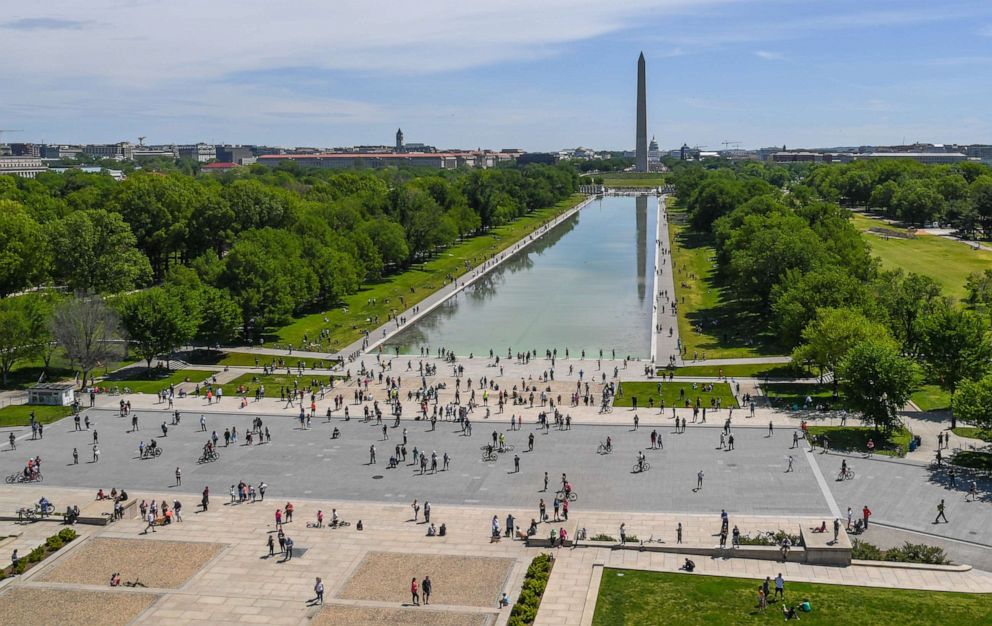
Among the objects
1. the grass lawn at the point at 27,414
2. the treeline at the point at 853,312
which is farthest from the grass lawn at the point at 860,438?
the grass lawn at the point at 27,414

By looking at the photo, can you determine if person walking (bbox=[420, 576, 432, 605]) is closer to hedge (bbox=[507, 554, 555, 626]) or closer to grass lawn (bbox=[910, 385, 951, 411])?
hedge (bbox=[507, 554, 555, 626])

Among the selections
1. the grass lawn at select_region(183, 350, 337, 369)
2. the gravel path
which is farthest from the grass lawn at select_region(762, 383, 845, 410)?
the grass lawn at select_region(183, 350, 337, 369)

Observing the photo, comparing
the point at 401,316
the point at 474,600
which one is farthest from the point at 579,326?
the point at 474,600

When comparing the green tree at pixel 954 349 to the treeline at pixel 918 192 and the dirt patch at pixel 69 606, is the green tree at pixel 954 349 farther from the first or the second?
the treeline at pixel 918 192

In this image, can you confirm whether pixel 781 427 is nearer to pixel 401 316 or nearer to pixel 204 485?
pixel 204 485

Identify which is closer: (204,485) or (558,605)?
(558,605)
